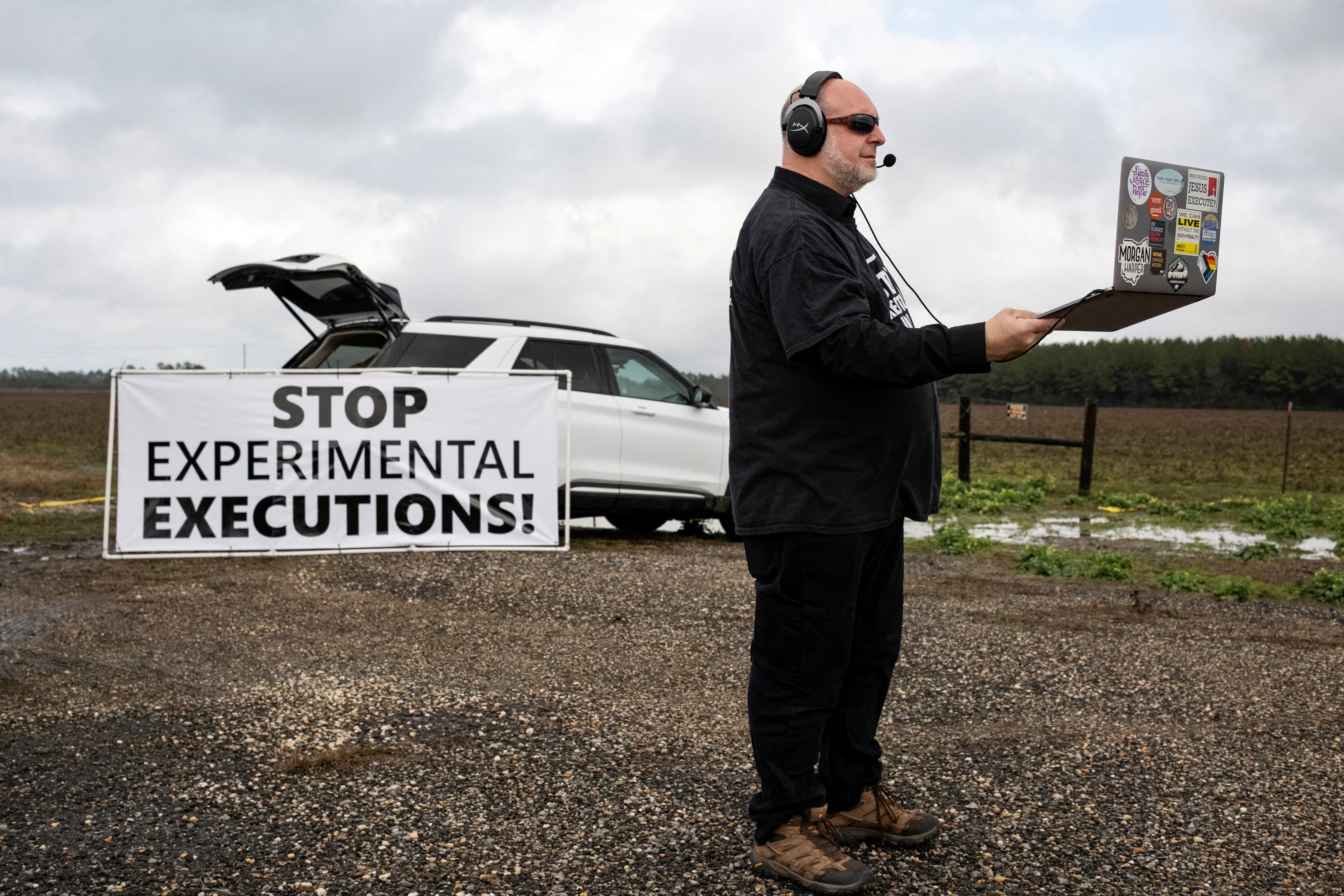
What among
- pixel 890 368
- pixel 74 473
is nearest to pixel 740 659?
pixel 890 368

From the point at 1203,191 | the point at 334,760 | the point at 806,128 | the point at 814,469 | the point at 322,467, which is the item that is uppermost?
the point at 806,128

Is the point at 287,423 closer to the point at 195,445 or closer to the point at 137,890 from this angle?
the point at 195,445

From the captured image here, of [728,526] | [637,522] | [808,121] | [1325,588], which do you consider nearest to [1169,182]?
[808,121]

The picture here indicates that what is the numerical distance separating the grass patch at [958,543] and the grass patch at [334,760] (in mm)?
6633

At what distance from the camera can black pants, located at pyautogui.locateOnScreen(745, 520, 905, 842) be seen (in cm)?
270

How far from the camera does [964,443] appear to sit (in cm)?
1691

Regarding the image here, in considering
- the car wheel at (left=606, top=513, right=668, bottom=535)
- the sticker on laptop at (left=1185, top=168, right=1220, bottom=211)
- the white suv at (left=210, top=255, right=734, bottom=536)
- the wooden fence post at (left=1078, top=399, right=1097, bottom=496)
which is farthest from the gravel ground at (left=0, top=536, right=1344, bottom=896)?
the wooden fence post at (left=1078, top=399, right=1097, bottom=496)

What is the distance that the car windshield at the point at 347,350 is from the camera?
372 inches

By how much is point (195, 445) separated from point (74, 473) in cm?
1009

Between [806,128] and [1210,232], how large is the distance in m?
0.99

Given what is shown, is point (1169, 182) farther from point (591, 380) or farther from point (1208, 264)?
point (591, 380)

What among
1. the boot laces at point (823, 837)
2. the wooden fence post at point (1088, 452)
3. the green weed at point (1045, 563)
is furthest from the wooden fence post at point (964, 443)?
the boot laces at point (823, 837)

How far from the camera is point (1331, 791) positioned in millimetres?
3529

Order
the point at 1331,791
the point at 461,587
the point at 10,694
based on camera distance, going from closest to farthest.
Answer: the point at 1331,791
the point at 10,694
the point at 461,587
